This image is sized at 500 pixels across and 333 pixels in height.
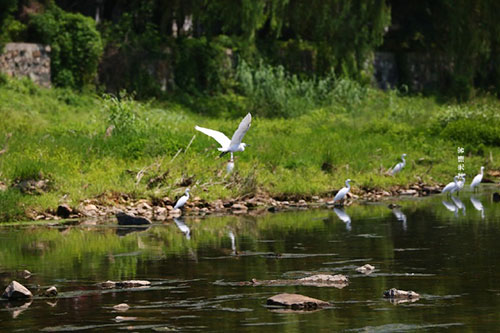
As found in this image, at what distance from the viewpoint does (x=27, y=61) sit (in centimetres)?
3241

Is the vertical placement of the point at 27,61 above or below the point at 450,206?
above

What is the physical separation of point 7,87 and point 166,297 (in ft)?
68.5

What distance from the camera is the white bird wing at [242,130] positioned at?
1560cm

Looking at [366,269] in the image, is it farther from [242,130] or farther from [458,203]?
[458,203]

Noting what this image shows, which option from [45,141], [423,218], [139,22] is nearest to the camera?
[423,218]

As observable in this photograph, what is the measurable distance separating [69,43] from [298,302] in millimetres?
24891


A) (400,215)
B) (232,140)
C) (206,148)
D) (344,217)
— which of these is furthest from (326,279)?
(206,148)

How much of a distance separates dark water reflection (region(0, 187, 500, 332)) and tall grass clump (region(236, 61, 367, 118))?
1336cm

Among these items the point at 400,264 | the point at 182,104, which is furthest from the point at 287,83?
the point at 400,264

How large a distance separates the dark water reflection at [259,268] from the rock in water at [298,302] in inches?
6.5

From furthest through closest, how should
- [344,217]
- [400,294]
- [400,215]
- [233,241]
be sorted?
[400,215] → [344,217] → [233,241] → [400,294]

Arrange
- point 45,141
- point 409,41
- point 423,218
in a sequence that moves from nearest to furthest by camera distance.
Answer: point 423,218, point 45,141, point 409,41

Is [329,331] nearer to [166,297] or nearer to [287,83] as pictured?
[166,297]

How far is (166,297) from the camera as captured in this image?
1055cm
